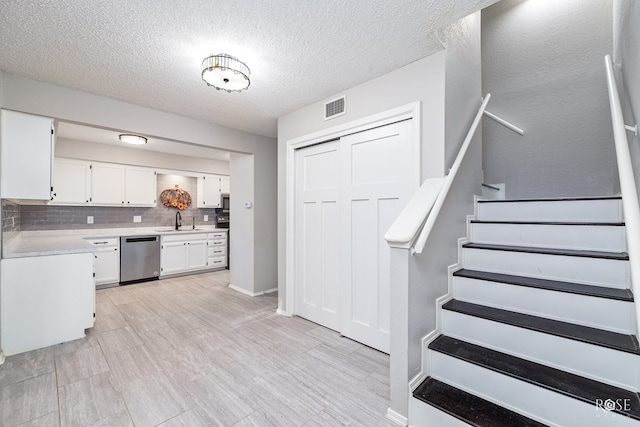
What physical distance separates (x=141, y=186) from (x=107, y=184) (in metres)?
0.52

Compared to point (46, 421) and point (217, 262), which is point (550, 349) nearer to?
point (46, 421)

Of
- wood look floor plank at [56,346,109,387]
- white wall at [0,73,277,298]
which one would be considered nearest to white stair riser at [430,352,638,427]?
wood look floor plank at [56,346,109,387]

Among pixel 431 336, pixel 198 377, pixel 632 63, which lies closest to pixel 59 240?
pixel 198 377

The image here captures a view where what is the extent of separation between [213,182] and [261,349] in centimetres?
458

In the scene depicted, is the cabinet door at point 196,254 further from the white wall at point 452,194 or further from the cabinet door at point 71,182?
the white wall at point 452,194

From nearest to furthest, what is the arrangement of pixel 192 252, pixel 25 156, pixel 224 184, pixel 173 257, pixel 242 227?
pixel 25 156
pixel 242 227
pixel 173 257
pixel 192 252
pixel 224 184

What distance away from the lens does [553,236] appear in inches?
75.0

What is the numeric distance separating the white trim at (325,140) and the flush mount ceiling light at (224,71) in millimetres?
1022

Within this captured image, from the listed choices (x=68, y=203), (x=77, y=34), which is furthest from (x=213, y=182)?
(x=77, y=34)

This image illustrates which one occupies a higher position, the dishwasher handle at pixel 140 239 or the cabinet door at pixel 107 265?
the dishwasher handle at pixel 140 239

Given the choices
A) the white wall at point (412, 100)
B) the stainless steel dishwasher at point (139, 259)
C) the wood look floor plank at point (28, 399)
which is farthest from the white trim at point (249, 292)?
the white wall at point (412, 100)

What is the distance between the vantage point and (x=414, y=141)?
2146 mm

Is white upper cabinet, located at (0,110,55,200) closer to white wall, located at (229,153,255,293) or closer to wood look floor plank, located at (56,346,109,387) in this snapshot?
wood look floor plank, located at (56,346,109,387)

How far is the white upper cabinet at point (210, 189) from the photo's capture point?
19.6 ft
